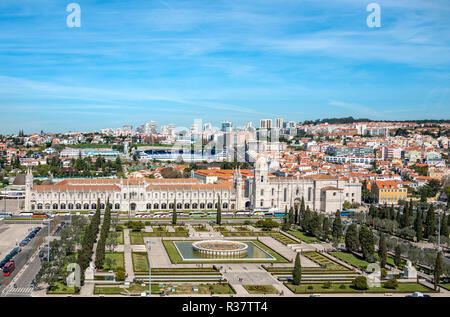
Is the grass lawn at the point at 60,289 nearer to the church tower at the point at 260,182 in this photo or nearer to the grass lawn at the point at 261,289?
the grass lawn at the point at 261,289

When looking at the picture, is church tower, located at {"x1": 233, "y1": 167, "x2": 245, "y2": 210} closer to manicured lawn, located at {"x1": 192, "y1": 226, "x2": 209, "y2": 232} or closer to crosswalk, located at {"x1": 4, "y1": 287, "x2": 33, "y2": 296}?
manicured lawn, located at {"x1": 192, "y1": 226, "x2": 209, "y2": 232}

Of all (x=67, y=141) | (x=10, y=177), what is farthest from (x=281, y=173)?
(x=67, y=141)

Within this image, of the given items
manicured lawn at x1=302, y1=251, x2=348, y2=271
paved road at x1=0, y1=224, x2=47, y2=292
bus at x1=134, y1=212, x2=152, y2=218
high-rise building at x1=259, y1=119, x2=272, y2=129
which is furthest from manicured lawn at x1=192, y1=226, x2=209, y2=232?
high-rise building at x1=259, y1=119, x2=272, y2=129

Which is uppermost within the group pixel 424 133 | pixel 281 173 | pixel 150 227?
pixel 424 133

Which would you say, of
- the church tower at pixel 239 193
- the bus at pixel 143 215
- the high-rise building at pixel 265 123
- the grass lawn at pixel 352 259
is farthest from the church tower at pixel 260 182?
the high-rise building at pixel 265 123
